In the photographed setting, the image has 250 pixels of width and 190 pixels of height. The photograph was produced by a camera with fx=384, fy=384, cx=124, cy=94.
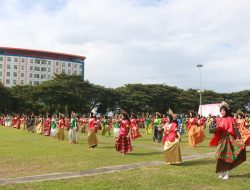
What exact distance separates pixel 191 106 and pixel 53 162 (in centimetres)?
6617

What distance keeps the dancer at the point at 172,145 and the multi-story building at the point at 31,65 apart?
349ft

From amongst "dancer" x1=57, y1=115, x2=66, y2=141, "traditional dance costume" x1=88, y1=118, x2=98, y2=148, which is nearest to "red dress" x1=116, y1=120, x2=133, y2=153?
"traditional dance costume" x1=88, y1=118, x2=98, y2=148

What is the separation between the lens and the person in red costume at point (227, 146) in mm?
10391

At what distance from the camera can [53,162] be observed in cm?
1367

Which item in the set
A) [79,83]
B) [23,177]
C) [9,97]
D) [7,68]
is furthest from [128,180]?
[7,68]

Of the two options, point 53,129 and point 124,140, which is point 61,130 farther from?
point 124,140

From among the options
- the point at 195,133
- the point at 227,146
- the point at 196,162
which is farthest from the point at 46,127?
the point at 227,146

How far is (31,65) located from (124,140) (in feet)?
365

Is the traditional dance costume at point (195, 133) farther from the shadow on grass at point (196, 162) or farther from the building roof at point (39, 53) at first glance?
the building roof at point (39, 53)

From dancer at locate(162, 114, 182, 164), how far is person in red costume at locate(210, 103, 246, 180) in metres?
2.25

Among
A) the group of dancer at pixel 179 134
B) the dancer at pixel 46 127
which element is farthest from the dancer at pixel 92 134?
the dancer at pixel 46 127

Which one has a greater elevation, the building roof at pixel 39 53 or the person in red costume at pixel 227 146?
the building roof at pixel 39 53

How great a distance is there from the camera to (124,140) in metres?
17.2

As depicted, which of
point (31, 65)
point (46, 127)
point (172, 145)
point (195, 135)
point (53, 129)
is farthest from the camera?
point (31, 65)
